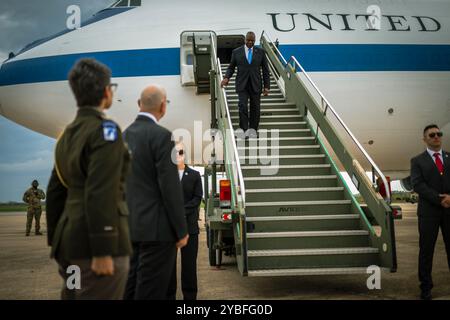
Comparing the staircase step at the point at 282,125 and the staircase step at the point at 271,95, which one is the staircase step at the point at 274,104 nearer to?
the staircase step at the point at 271,95

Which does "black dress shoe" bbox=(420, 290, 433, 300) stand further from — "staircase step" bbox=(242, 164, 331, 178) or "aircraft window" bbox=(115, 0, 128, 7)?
"aircraft window" bbox=(115, 0, 128, 7)

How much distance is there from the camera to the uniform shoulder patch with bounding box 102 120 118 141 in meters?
2.13

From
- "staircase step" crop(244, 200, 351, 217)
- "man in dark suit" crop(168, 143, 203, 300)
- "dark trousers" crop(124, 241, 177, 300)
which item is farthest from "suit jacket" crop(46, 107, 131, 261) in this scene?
"staircase step" crop(244, 200, 351, 217)

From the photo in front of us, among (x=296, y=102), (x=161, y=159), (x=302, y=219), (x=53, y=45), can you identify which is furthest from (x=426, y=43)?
(x=161, y=159)

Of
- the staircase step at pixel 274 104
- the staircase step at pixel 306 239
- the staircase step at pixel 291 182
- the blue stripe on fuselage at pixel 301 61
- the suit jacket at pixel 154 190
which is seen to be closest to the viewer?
the suit jacket at pixel 154 190

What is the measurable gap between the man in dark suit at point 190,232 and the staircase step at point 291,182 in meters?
1.38

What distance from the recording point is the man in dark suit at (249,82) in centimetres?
700

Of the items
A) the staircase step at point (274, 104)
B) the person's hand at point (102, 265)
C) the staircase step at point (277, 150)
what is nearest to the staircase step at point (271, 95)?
the staircase step at point (274, 104)

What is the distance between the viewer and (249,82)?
7043 mm

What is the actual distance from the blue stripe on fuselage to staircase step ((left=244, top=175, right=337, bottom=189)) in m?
3.64

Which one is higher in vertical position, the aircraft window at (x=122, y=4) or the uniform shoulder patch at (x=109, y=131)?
the aircraft window at (x=122, y=4)

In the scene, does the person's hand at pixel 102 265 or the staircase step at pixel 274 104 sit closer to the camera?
the person's hand at pixel 102 265

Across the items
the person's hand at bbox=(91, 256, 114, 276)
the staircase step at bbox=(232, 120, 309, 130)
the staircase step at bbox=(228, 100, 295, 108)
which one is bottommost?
the person's hand at bbox=(91, 256, 114, 276)

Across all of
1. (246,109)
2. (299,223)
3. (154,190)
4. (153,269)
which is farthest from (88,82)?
(246,109)
